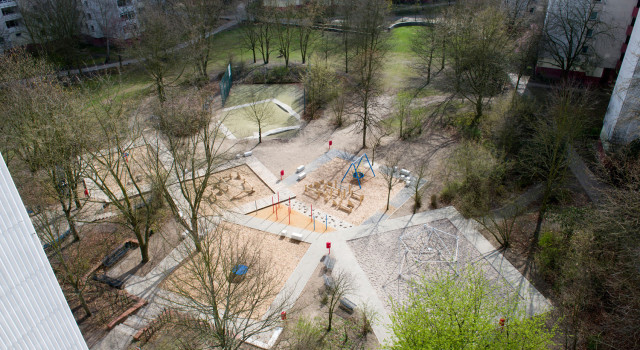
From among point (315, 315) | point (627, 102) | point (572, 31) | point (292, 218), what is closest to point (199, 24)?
point (292, 218)

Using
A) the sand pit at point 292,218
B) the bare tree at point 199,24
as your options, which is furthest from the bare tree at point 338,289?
the bare tree at point 199,24

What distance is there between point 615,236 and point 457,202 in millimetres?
9214

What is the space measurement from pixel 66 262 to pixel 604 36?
46.3 meters

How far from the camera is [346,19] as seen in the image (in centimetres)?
5128

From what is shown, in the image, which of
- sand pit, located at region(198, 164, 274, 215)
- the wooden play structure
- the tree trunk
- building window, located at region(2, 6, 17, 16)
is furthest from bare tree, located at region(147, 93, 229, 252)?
building window, located at region(2, 6, 17, 16)

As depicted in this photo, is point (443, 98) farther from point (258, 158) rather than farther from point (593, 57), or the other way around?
point (258, 158)

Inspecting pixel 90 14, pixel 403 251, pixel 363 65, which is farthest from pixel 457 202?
pixel 90 14

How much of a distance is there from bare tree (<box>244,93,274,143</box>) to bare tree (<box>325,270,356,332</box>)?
55.1ft

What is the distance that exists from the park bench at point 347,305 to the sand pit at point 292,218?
608cm

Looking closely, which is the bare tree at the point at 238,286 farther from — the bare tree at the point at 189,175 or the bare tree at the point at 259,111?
the bare tree at the point at 259,111

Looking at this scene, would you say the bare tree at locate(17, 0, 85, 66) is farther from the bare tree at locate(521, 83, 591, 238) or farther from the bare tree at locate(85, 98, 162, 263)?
the bare tree at locate(521, 83, 591, 238)

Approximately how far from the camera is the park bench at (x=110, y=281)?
74.8 feet

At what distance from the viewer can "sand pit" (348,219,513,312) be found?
22.4m

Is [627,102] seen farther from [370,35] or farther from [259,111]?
[259,111]
